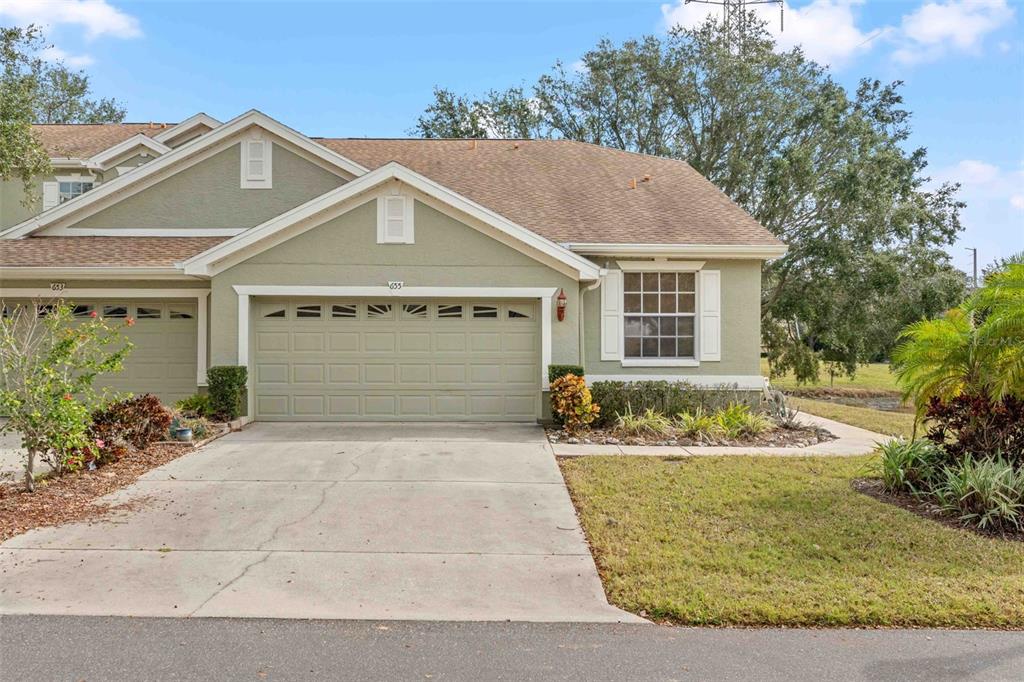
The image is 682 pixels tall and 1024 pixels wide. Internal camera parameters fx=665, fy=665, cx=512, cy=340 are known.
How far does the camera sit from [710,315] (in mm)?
12750

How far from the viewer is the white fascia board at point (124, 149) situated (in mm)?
15297

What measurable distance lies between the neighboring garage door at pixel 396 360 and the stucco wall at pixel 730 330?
1271mm

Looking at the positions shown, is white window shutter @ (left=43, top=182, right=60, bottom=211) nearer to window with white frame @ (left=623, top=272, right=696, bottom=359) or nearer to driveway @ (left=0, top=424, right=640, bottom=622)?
driveway @ (left=0, top=424, right=640, bottom=622)

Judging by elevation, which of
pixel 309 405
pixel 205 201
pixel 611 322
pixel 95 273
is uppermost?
pixel 205 201

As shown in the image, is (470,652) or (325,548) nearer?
(470,652)

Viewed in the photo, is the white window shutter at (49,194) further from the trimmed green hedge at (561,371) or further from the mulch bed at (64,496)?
the trimmed green hedge at (561,371)

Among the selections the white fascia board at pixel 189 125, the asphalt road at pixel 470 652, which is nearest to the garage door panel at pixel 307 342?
the white fascia board at pixel 189 125

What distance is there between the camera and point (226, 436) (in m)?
10.5

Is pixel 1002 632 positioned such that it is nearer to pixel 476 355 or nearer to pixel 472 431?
pixel 472 431

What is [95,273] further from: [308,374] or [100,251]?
[308,374]

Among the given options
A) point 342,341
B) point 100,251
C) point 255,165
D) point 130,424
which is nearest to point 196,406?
point 130,424

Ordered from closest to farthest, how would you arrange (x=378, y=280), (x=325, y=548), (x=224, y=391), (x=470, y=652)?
(x=470, y=652)
(x=325, y=548)
(x=224, y=391)
(x=378, y=280)

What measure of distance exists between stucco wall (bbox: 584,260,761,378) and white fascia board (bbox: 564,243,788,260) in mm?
343

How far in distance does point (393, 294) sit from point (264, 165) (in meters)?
4.62
